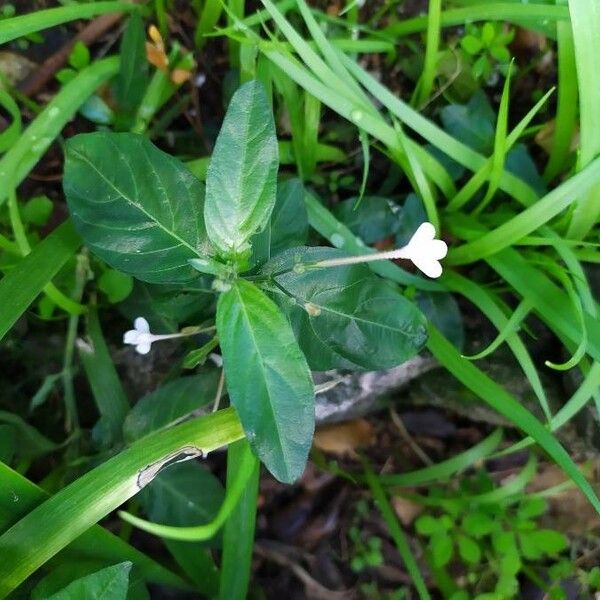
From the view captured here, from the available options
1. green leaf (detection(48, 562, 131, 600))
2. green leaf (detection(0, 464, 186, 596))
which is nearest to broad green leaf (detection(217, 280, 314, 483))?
green leaf (detection(48, 562, 131, 600))

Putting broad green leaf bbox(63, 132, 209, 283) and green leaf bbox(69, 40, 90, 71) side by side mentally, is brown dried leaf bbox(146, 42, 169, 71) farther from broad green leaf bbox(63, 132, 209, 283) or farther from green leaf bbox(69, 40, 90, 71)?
broad green leaf bbox(63, 132, 209, 283)

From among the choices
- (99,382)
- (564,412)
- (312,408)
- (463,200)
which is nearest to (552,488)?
(564,412)

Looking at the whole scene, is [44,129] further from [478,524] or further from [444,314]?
[478,524]

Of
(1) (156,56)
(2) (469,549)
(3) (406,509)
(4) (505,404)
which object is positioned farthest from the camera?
(3) (406,509)

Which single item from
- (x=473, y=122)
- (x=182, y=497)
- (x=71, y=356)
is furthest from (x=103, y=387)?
(x=473, y=122)

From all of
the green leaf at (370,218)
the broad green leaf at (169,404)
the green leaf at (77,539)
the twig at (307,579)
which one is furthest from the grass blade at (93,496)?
the twig at (307,579)

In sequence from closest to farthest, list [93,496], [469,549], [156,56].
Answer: [93,496], [156,56], [469,549]

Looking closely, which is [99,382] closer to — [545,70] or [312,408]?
[312,408]
